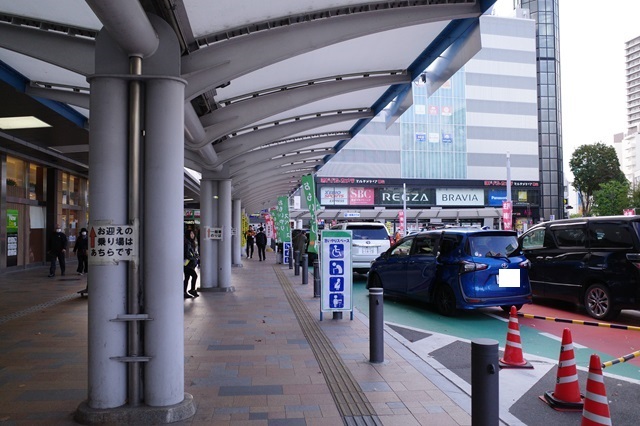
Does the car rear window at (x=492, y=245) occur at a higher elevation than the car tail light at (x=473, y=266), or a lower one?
higher

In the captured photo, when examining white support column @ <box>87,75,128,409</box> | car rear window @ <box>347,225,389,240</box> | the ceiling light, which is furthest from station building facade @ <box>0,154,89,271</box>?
white support column @ <box>87,75,128,409</box>

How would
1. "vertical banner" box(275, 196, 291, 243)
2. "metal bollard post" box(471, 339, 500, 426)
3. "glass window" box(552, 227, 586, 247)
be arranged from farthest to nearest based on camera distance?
"vertical banner" box(275, 196, 291, 243) < "glass window" box(552, 227, 586, 247) < "metal bollard post" box(471, 339, 500, 426)

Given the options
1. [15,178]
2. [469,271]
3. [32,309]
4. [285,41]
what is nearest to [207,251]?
[32,309]

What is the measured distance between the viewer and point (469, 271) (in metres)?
9.36

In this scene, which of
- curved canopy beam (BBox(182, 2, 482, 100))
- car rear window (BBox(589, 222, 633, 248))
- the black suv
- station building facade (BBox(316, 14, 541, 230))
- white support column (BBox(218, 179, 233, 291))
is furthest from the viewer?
station building facade (BBox(316, 14, 541, 230))

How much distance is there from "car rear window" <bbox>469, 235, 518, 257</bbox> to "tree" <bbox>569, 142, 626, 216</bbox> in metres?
59.6

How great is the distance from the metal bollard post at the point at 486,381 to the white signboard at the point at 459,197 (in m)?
63.3

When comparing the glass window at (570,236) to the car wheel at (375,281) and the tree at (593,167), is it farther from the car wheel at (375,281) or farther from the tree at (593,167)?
the tree at (593,167)

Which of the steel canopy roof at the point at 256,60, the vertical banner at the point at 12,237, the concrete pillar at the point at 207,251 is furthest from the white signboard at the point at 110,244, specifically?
the vertical banner at the point at 12,237

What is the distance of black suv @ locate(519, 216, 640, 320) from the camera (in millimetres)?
9070

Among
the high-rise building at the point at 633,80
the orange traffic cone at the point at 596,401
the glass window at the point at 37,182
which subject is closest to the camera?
the orange traffic cone at the point at 596,401

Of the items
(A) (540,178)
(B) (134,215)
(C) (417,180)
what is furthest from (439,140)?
(B) (134,215)

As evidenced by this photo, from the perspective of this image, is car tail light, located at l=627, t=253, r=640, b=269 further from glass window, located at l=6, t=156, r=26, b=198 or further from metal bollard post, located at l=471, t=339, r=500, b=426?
glass window, located at l=6, t=156, r=26, b=198

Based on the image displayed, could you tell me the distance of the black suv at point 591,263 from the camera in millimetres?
9070
